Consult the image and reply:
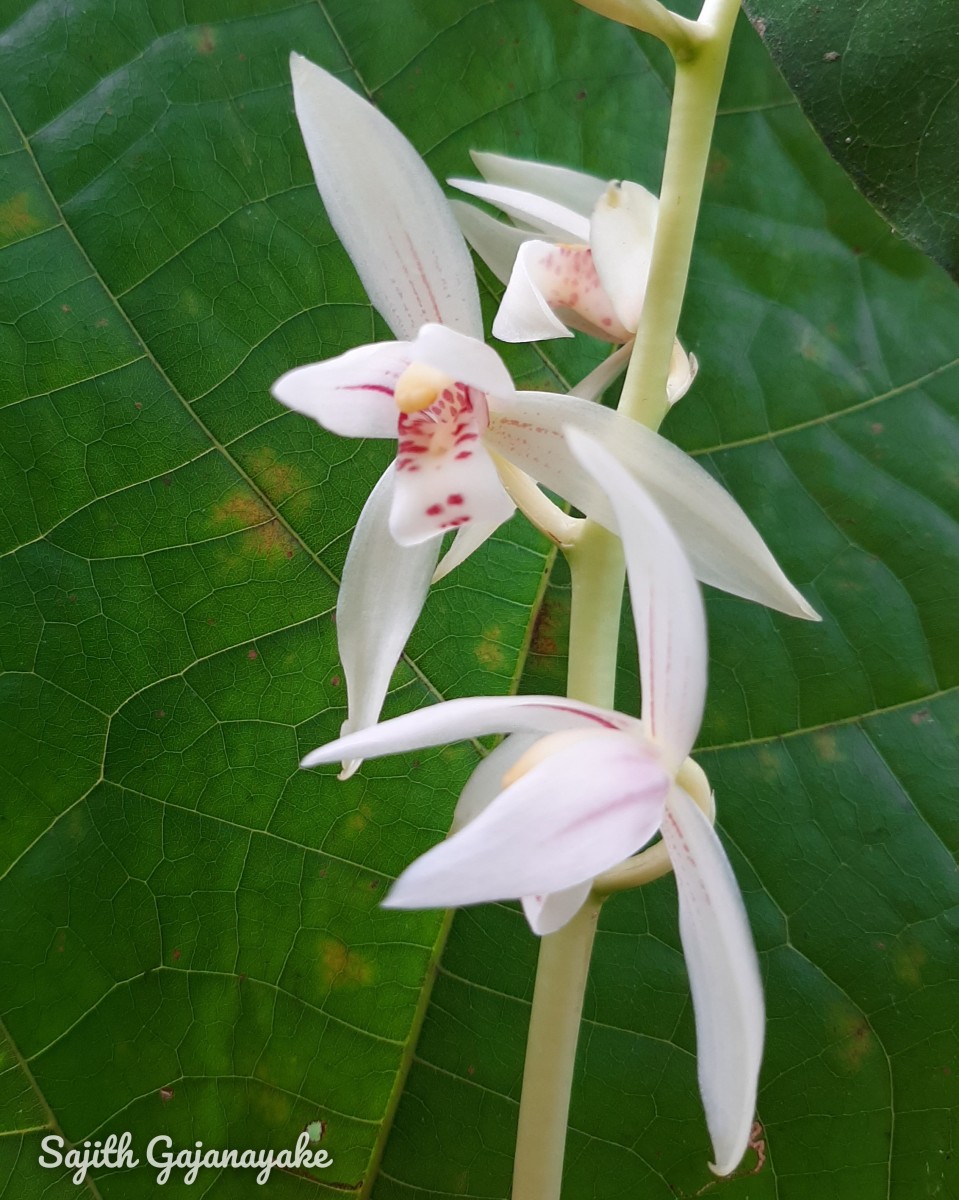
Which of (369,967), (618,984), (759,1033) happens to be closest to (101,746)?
(369,967)

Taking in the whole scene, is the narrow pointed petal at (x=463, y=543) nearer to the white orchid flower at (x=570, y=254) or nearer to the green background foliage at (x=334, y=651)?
the white orchid flower at (x=570, y=254)

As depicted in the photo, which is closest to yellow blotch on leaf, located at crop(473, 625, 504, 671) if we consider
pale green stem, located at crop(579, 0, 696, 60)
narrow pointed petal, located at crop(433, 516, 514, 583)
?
narrow pointed petal, located at crop(433, 516, 514, 583)

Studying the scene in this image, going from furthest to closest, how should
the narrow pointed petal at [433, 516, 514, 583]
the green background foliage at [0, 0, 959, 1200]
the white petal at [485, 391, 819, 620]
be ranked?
the green background foliage at [0, 0, 959, 1200], the narrow pointed petal at [433, 516, 514, 583], the white petal at [485, 391, 819, 620]

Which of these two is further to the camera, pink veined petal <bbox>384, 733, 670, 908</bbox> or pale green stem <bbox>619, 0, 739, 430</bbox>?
pale green stem <bbox>619, 0, 739, 430</bbox>

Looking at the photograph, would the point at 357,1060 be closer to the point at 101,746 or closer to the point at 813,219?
the point at 101,746

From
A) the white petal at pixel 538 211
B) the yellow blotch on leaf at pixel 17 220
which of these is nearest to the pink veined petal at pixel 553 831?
the white petal at pixel 538 211

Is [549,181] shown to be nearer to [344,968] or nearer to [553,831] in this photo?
[553,831]

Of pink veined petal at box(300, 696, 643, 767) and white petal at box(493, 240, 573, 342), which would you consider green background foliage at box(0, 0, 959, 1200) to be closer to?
white petal at box(493, 240, 573, 342)

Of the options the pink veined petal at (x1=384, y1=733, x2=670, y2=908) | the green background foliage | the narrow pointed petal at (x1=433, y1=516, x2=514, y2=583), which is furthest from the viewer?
the green background foliage

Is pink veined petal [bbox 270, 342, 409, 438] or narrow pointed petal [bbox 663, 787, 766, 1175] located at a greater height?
pink veined petal [bbox 270, 342, 409, 438]
